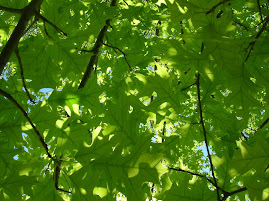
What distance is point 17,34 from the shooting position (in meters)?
1.23

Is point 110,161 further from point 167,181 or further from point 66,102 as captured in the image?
point 167,181

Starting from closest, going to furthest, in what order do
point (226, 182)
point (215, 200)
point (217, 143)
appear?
1. point (215, 200)
2. point (226, 182)
3. point (217, 143)

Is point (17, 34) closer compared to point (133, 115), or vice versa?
point (17, 34)

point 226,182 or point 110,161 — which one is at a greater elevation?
point 110,161

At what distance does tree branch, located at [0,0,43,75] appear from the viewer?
1151mm

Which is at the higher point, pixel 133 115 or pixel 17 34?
pixel 17 34

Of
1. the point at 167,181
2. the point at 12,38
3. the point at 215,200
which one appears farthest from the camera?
the point at 167,181

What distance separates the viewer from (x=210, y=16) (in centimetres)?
109

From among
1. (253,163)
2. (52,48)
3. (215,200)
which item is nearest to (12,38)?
(52,48)

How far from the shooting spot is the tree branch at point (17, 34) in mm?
1151

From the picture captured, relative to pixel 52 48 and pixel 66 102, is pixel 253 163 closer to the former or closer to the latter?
pixel 66 102

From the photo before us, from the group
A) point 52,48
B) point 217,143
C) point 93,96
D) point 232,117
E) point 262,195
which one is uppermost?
point 52,48

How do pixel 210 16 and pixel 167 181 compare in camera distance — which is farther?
pixel 167 181

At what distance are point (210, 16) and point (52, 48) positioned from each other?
107 cm
